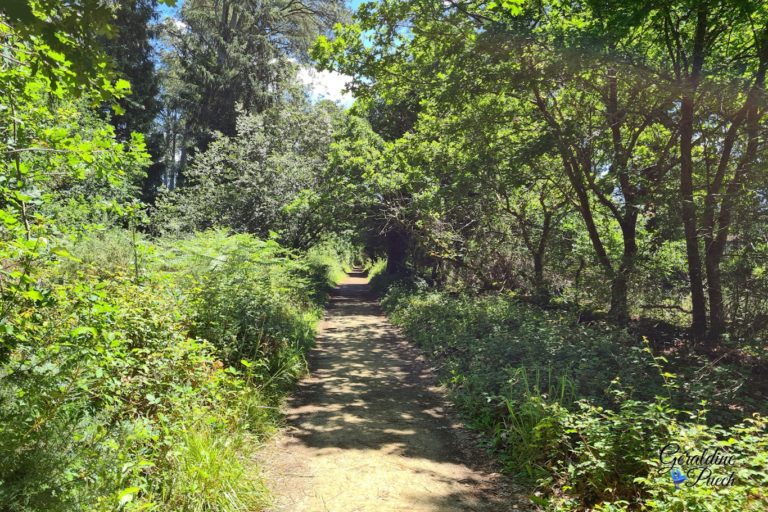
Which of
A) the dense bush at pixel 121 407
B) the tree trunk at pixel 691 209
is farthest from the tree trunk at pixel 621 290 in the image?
the dense bush at pixel 121 407

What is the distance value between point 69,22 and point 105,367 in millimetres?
2386

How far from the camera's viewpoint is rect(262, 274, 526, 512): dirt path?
13.2ft

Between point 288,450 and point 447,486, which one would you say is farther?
point 288,450

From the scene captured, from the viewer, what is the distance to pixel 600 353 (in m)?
6.62

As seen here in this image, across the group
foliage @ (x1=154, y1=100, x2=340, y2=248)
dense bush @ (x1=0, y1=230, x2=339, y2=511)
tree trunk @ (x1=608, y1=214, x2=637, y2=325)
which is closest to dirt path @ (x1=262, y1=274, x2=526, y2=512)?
dense bush @ (x1=0, y1=230, x2=339, y2=511)

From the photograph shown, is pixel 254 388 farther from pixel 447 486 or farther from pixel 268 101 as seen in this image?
pixel 268 101

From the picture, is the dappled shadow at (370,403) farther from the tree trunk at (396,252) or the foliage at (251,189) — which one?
the tree trunk at (396,252)

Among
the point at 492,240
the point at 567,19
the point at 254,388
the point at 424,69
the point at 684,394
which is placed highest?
the point at 567,19

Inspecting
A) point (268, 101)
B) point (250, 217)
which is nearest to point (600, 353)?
point (250, 217)

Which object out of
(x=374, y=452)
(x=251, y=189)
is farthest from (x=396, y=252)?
(x=374, y=452)

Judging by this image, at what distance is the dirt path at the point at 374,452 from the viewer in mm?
4016

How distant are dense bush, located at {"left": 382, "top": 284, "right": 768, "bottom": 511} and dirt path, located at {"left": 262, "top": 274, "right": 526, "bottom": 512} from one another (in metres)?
0.43

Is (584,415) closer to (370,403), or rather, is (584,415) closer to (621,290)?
(370,403)

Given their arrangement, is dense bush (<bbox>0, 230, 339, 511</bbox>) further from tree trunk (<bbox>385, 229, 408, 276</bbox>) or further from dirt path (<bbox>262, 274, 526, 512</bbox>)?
tree trunk (<bbox>385, 229, 408, 276</bbox>)
